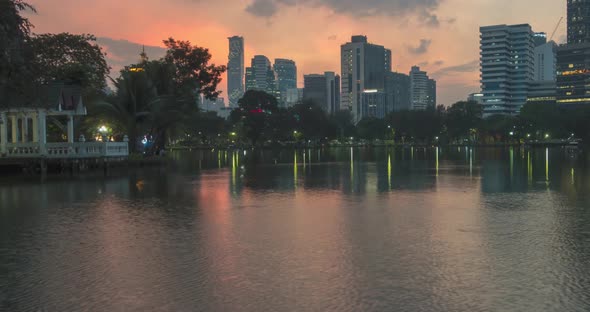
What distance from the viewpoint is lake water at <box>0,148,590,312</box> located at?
8047 mm

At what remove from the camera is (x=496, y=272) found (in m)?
9.38

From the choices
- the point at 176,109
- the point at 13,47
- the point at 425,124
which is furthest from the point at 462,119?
the point at 13,47

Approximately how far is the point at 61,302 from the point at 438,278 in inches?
230

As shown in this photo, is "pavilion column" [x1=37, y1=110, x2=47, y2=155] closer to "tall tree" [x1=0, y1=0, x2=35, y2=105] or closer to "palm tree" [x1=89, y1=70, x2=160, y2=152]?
"palm tree" [x1=89, y1=70, x2=160, y2=152]

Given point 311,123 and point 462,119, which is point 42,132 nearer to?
point 311,123

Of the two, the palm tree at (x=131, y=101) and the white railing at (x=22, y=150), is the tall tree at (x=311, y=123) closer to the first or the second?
the palm tree at (x=131, y=101)

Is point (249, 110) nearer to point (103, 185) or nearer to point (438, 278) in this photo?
point (103, 185)

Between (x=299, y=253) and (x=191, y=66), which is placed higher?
(x=191, y=66)

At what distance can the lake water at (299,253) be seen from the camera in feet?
26.4

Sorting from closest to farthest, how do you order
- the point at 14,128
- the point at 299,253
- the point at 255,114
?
the point at 299,253
the point at 14,128
the point at 255,114

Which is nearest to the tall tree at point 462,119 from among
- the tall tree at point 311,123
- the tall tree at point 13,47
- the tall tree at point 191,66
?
the tall tree at point 311,123

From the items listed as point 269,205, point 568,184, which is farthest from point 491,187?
point 269,205

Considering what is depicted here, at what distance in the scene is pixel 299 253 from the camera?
11.1 m

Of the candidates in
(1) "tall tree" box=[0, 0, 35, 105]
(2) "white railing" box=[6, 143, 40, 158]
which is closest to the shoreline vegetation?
(1) "tall tree" box=[0, 0, 35, 105]
